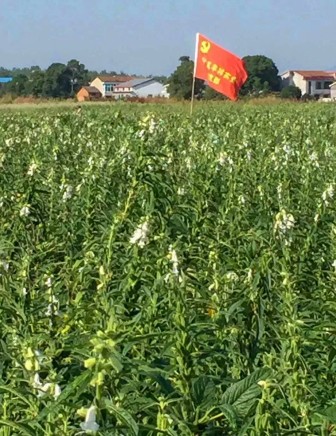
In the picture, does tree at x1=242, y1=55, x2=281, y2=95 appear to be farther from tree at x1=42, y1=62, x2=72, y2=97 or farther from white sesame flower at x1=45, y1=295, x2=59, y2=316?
white sesame flower at x1=45, y1=295, x2=59, y2=316

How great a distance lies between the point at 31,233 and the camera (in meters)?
4.63

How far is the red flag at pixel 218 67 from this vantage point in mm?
17375

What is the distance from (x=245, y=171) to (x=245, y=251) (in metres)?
3.16

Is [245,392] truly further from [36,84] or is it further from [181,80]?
[36,84]

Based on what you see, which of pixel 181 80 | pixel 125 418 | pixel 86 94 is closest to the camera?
pixel 125 418

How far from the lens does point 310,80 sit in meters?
103

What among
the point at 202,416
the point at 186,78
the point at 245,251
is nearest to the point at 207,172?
the point at 245,251

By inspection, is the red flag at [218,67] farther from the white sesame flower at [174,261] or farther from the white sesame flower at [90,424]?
the white sesame flower at [90,424]

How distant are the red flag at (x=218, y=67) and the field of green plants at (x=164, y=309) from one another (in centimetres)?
1110

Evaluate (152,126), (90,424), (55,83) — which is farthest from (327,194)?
(55,83)

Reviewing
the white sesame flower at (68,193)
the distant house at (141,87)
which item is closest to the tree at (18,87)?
the distant house at (141,87)

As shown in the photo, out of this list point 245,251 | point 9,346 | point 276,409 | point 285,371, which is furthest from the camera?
point 245,251

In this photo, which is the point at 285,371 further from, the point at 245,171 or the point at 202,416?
the point at 245,171

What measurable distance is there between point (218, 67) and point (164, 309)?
1490cm
